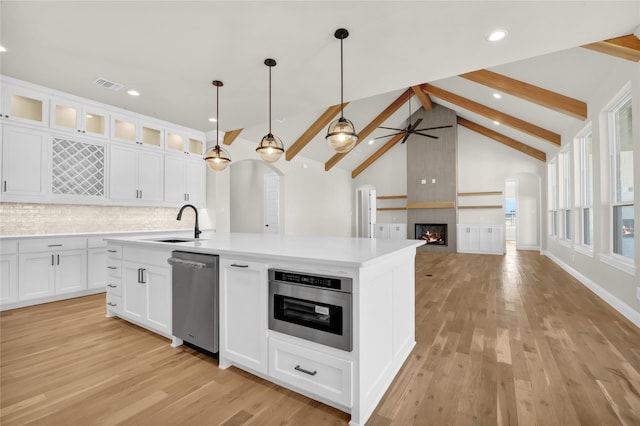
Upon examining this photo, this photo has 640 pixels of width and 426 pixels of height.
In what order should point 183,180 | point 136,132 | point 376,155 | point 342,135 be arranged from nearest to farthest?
point 342,135, point 136,132, point 183,180, point 376,155

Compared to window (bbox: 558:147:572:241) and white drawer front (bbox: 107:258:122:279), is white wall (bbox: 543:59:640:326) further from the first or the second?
white drawer front (bbox: 107:258:122:279)

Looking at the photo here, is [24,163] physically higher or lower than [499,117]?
lower

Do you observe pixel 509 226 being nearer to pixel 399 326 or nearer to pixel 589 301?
pixel 589 301

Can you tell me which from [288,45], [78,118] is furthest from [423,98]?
[78,118]

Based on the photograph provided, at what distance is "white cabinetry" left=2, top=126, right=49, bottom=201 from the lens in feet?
11.4

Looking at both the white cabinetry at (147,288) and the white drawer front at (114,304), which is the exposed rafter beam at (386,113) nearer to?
the white cabinetry at (147,288)

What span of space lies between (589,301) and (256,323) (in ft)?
13.6

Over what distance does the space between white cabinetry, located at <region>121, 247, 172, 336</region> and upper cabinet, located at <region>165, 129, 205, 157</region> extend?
121 inches

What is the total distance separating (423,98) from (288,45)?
606 cm

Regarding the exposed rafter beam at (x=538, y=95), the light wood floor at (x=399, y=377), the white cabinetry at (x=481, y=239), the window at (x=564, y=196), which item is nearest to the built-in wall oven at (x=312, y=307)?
the light wood floor at (x=399, y=377)

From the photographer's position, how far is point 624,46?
2.64 metres

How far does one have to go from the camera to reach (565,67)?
3.67 m

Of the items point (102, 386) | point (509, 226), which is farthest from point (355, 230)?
point (102, 386)

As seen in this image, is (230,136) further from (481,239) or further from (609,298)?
(481,239)
